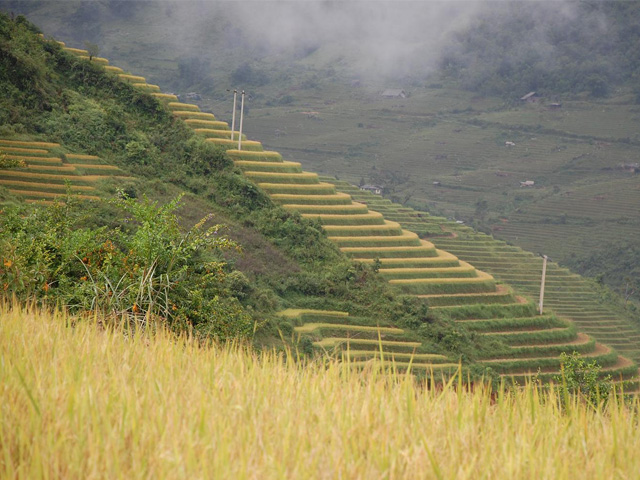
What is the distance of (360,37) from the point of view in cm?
16838

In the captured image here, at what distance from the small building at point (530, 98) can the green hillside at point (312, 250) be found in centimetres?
10365

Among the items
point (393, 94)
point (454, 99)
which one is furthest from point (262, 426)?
point (454, 99)

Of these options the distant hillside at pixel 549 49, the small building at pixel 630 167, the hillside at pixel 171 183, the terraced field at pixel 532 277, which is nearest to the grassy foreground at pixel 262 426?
the hillside at pixel 171 183

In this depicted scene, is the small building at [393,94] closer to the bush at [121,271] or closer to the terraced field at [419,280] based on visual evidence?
the terraced field at [419,280]

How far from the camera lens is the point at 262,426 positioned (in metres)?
2.80

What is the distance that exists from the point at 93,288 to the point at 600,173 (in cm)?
10033

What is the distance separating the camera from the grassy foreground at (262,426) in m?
2.43

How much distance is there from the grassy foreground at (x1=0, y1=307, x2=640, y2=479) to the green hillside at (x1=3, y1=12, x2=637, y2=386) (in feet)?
66.5

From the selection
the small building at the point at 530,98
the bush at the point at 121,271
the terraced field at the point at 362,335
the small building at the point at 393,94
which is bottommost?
the terraced field at the point at 362,335

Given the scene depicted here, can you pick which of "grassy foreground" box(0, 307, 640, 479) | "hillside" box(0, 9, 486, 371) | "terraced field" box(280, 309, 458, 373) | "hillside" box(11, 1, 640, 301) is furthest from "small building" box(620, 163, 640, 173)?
"grassy foreground" box(0, 307, 640, 479)

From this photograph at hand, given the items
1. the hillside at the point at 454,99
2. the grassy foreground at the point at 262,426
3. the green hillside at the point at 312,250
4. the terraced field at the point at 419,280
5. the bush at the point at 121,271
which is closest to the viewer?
the grassy foreground at the point at 262,426

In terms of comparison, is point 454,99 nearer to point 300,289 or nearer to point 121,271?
point 300,289

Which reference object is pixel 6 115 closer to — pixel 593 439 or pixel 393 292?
pixel 393 292

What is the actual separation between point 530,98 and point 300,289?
114996 millimetres
